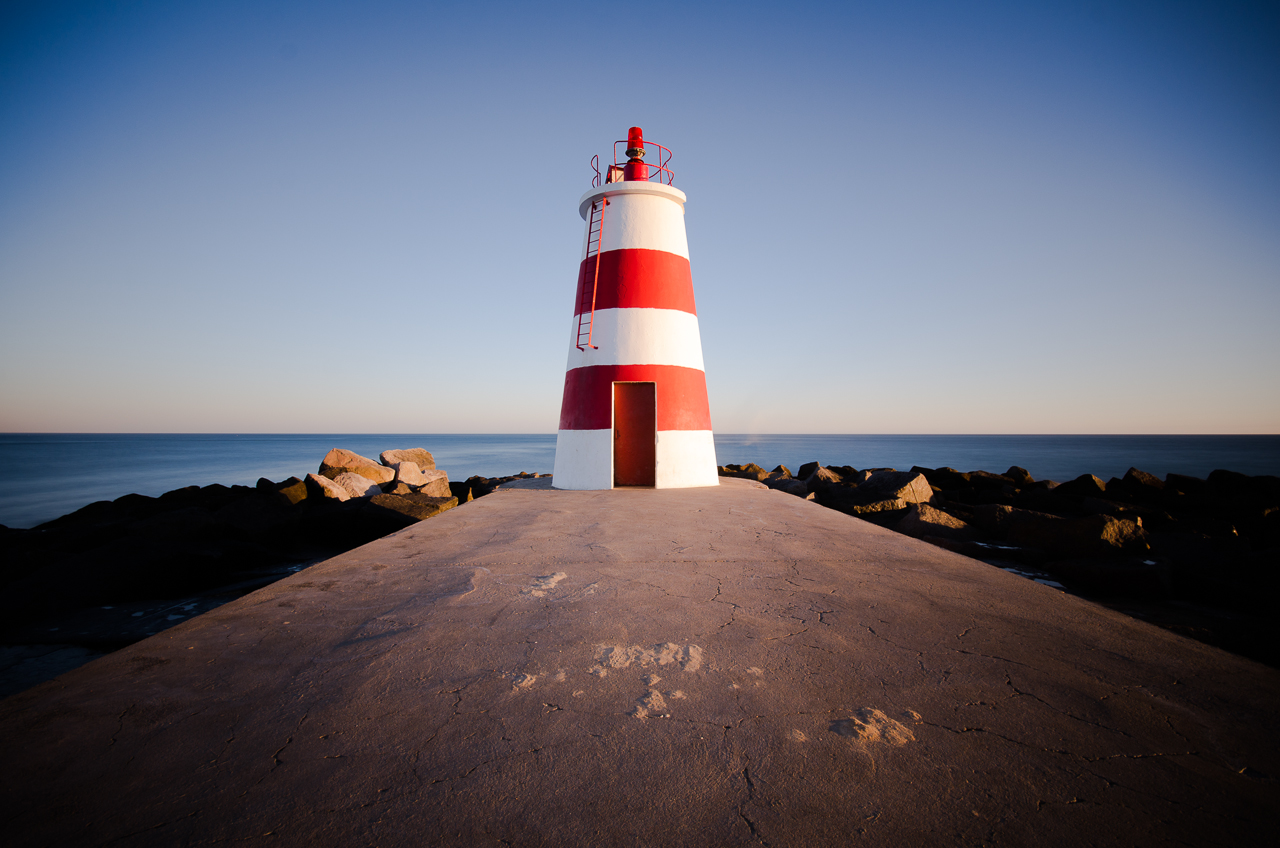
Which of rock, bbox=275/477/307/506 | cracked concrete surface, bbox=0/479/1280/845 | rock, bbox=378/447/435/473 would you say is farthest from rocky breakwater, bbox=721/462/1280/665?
rock, bbox=378/447/435/473

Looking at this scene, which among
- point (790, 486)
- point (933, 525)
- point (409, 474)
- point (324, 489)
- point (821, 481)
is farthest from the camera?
point (409, 474)

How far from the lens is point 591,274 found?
24.0ft

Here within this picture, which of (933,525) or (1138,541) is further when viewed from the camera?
(933,525)

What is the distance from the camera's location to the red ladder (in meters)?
7.20

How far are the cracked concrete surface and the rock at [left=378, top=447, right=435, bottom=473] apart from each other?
10.3 metres

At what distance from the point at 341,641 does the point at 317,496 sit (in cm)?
808

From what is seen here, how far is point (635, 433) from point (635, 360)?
93 cm

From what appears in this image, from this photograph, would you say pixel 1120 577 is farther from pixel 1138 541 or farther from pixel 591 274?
pixel 591 274

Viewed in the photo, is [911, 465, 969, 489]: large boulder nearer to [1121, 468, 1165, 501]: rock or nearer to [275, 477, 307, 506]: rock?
[1121, 468, 1165, 501]: rock

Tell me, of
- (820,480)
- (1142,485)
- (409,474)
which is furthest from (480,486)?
(1142,485)

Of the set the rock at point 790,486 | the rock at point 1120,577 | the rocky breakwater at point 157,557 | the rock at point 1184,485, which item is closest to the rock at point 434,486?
the rocky breakwater at point 157,557

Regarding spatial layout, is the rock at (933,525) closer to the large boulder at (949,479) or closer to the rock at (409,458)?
the large boulder at (949,479)

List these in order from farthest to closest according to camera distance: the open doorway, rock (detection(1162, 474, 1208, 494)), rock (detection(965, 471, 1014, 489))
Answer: rock (detection(965, 471, 1014, 489)) → rock (detection(1162, 474, 1208, 494)) → the open doorway

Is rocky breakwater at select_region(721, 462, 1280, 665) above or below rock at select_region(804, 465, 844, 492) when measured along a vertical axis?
below
